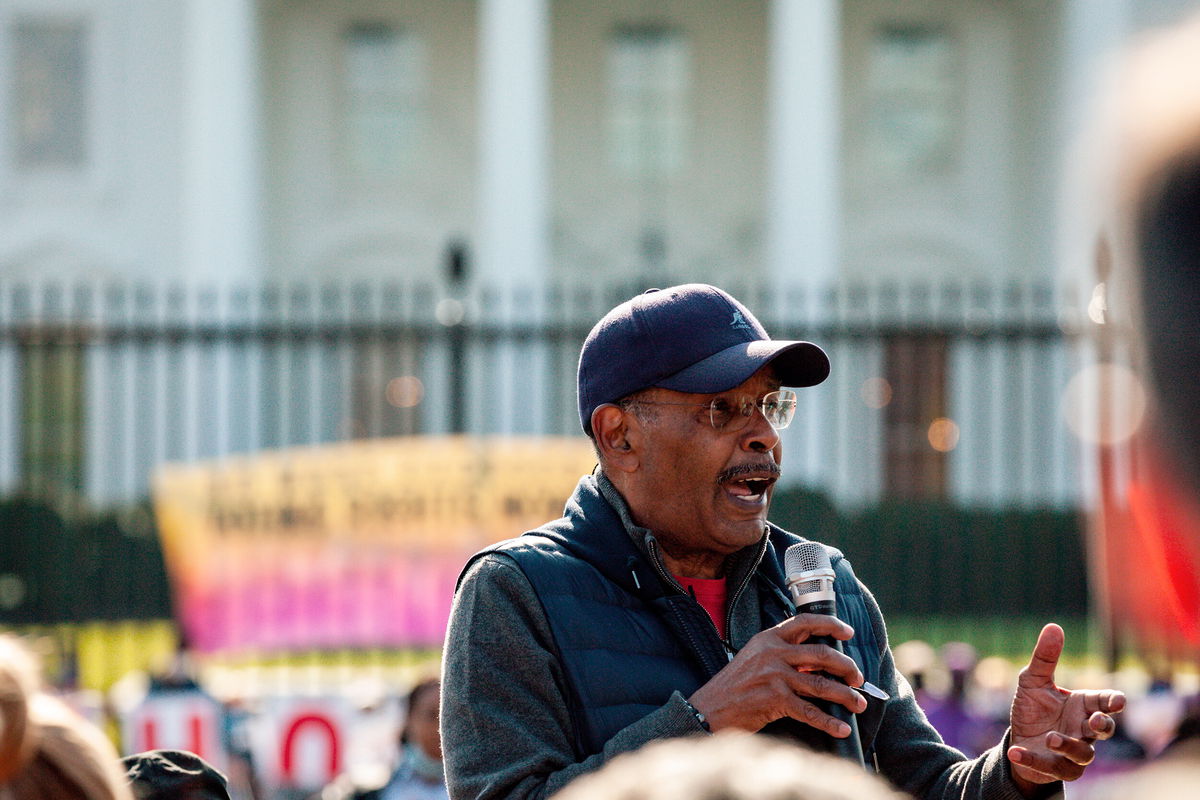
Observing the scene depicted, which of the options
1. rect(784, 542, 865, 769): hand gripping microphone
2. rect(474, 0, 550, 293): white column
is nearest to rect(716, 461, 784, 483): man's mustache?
rect(784, 542, 865, 769): hand gripping microphone

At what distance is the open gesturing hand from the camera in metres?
2.35

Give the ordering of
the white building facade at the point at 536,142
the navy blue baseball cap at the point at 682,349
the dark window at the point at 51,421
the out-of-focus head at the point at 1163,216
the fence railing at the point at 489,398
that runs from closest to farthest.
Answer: the out-of-focus head at the point at 1163,216 < the navy blue baseball cap at the point at 682,349 < the dark window at the point at 51,421 < the fence railing at the point at 489,398 < the white building facade at the point at 536,142

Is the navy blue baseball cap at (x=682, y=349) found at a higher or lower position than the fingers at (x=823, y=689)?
higher

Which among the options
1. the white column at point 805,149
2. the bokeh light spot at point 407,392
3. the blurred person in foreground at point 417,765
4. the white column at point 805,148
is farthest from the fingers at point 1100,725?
the white column at point 805,148

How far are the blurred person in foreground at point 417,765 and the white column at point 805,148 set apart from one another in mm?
16213

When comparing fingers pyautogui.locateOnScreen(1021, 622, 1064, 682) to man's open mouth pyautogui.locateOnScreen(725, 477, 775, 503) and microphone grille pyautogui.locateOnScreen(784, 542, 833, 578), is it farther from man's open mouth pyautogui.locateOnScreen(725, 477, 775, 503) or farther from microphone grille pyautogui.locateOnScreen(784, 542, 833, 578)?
man's open mouth pyautogui.locateOnScreen(725, 477, 775, 503)

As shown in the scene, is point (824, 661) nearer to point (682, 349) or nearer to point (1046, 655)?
point (1046, 655)

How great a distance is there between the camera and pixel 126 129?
2377 cm

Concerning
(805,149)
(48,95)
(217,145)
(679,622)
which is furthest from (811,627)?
(48,95)

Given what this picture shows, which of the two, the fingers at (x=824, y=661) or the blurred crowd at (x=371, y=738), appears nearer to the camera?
the blurred crowd at (x=371, y=738)

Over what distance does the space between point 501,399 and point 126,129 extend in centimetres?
890

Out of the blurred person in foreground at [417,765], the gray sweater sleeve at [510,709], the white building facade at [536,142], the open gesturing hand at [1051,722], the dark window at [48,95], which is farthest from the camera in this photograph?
the dark window at [48,95]

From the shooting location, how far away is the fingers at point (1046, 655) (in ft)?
7.80

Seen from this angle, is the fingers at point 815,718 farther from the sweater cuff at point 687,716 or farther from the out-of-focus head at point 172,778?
the out-of-focus head at point 172,778
